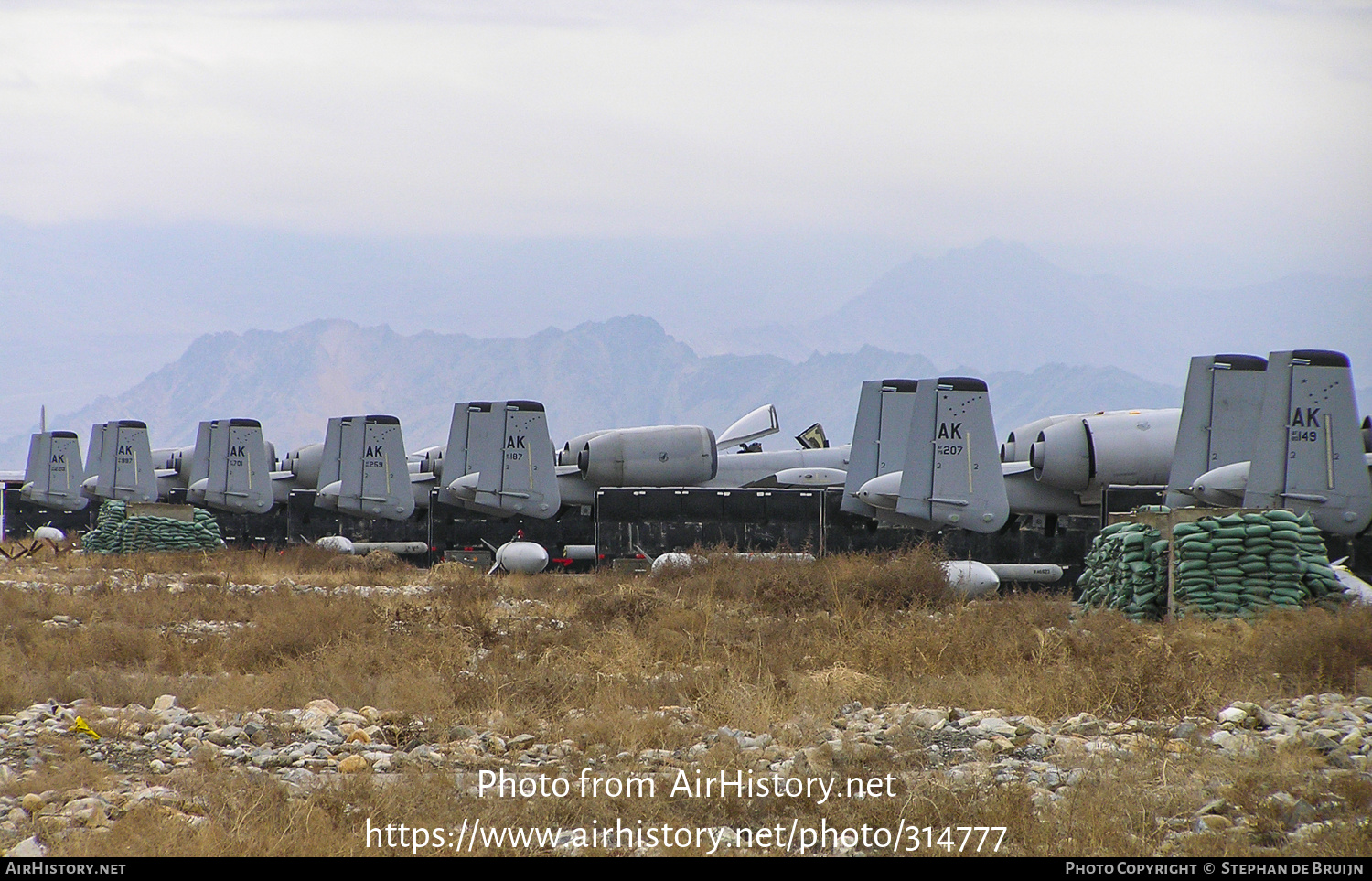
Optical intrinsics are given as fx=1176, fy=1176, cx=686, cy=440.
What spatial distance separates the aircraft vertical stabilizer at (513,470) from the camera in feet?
96.1

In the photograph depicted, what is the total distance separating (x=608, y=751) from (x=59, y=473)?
1874 inches

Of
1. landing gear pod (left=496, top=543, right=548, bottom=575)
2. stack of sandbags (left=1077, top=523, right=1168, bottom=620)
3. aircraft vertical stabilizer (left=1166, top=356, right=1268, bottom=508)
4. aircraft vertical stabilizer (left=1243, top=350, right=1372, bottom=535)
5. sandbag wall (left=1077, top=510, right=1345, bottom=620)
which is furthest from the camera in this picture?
landing gear pod (left=496, top=543, right=548, bottom=575)

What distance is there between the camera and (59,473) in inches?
1917

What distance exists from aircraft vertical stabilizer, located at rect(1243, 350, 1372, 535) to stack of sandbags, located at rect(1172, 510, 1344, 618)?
1881 mm

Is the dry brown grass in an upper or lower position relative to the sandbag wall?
lower

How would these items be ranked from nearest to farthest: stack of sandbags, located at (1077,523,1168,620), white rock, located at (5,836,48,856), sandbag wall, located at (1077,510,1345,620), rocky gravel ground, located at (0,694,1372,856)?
white rock, located at (5,836,48,856) < rocky gravel ground, located at (0,694,1372,856) < sandbag wall, located at (1077,510,1345,620) < stack of sandbags, located at (1077,523,1168,620)

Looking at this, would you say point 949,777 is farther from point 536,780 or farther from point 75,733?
point 75,733

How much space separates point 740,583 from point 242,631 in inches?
295

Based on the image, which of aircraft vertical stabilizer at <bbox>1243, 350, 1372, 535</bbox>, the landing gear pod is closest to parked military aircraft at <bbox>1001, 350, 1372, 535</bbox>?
aircraft vertical stabilizer at <bbox>1243, 350, 1372, 535</bbox>

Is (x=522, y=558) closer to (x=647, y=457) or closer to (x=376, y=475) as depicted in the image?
(x=647, y=457)

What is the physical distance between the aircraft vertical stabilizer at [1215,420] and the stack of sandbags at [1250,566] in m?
4.24

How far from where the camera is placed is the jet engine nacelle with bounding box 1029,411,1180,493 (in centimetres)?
2094

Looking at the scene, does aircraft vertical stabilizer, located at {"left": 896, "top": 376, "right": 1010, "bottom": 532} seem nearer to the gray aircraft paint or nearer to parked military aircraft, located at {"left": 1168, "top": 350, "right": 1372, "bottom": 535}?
parked military aircraft, located at {"left": 1168, "top": 350, "right": 1372, "bottom": 535}

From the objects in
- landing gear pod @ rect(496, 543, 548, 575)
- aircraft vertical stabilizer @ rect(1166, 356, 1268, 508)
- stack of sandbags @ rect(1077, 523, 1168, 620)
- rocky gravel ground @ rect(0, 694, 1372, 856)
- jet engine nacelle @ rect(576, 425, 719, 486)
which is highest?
aircraft vertical stabilizer @ rect(1166, 356, 1268, 508)
